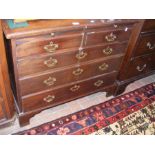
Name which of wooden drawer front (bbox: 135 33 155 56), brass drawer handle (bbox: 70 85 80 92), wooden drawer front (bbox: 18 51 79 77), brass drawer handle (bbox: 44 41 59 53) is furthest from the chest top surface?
brass drawer handle (bbox: 70 85 80 92)

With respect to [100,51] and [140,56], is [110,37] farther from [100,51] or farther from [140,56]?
[140,56]

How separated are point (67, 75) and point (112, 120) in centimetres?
75

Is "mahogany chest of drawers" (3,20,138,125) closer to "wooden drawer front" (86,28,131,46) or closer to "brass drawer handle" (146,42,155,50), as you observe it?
"wooden drawer front" (86,28,131,46)

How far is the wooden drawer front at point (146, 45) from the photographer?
6.17 ft

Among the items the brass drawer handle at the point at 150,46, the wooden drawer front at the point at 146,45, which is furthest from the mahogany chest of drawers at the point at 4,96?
the brass drawer handle at the point at 150,46

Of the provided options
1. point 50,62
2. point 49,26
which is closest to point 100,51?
point 50,62

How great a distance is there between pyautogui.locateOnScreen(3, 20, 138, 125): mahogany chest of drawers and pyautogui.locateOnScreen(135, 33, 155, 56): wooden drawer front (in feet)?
0.70

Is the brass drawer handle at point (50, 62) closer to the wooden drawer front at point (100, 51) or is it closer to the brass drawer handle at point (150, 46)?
the wooden drawer front at point (100, 51)

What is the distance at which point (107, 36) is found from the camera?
1572 millimetres

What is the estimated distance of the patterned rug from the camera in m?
1.87
